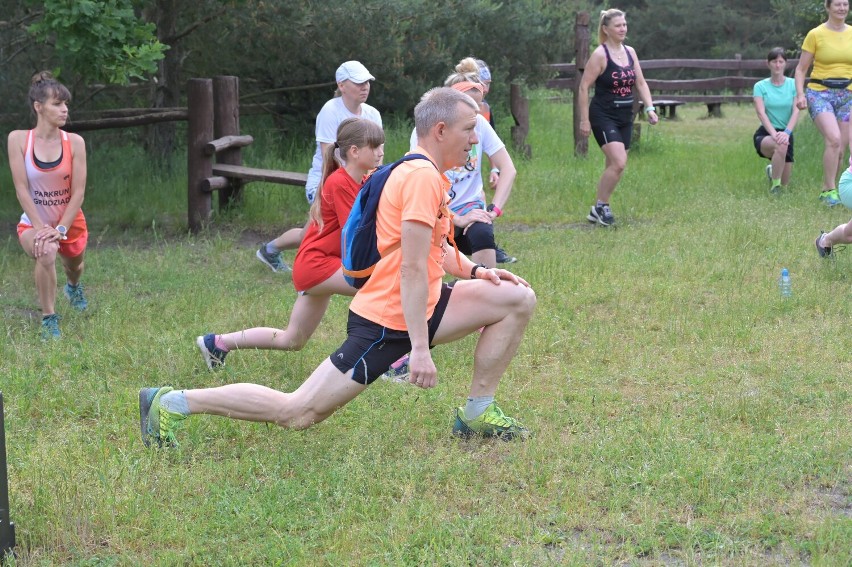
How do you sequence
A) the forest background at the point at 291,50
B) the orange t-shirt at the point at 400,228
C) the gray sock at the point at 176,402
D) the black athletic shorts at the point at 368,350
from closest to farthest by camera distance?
the orange t-shirt at the point at 400,228 → the black athletic shorts at the point at 368,350 → the gray sock at the point at 176,402 → the forest background at the point at 291,50

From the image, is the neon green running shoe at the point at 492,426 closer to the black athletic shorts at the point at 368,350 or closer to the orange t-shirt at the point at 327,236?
the black athletic shorts at the point at 368,350

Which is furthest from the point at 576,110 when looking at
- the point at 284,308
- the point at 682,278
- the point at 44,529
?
the point at 44,529

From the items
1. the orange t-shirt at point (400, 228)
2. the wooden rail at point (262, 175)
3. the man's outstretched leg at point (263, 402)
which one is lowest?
the wooden rail at point (262, 175)

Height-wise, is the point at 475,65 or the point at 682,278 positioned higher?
the point at 475,65

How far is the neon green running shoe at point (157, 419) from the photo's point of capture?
4.79 meters

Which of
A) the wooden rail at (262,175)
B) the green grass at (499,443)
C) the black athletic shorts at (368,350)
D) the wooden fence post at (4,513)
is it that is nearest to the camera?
the wooden fence post at (4,513)

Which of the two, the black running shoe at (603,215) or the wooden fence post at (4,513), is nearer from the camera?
the wooden fence post at (4,513)

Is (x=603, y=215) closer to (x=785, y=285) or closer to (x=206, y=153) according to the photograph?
(x=785, y=285)

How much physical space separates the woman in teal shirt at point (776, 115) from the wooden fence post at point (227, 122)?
5.73 metres

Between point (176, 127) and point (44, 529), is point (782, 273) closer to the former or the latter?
point (44, 529)

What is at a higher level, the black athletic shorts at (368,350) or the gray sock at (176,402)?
the black athletic shorts at (368,350)

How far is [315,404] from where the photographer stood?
15.1 feet

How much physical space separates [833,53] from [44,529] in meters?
9.60

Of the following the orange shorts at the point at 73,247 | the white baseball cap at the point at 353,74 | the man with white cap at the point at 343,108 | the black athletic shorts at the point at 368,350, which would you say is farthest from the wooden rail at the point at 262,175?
the black athletic shorts at the point at 368,350
